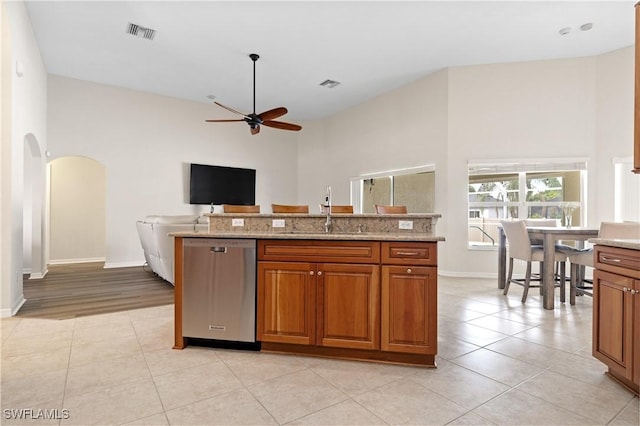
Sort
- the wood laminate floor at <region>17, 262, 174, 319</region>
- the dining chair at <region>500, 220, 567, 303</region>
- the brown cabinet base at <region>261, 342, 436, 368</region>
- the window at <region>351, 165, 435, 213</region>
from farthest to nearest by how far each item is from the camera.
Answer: the window at <region>351, 165, 435, 213</region> → the dining chair at <region>500, 220, 567, 303</region> → the wood laminate floor at <region>17, 262, 174, 319</region> → the brown cabinet base at <region>261, 342, 436, 368</region>

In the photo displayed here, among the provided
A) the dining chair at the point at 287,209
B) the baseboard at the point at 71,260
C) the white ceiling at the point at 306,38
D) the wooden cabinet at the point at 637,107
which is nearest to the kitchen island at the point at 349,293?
the dining chair at the point at 287,209

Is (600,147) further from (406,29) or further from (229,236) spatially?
(229,236)

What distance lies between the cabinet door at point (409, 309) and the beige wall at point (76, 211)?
7.22 metres

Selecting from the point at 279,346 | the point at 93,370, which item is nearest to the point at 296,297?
the point at 279,346

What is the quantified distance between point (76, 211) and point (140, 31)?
4.40 meters

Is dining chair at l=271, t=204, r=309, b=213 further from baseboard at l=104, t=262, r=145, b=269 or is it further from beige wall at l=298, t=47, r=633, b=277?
baseboard at l=104, t=262, r=145, b=269

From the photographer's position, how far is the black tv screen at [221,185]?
744 cm

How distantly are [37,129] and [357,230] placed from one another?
5263mm

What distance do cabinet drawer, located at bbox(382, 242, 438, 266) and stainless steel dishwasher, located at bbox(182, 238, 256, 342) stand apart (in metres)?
0.98

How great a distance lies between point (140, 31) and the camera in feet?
15.2

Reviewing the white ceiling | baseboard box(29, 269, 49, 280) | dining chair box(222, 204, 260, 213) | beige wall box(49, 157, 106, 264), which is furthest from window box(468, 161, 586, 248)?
beige wall box(49, 157, 106, 264)

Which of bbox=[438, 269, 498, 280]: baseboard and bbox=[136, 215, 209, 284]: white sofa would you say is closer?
bbox=[136, 215, 209, 284]: white sofa

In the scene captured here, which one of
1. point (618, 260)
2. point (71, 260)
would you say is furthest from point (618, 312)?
point (71, 260)

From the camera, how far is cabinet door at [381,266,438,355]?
7.43 feet
